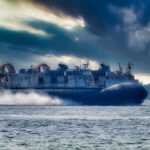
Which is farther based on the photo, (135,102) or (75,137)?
(135,102)

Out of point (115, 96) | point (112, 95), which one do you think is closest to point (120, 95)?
point (115, 96)

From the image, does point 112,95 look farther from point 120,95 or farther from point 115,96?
point 120,95

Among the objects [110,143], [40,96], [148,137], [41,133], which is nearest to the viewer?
[110,143]

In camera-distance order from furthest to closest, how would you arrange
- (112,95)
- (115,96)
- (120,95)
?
(120,95) → (115,96) → (112,95)

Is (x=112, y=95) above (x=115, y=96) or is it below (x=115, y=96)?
above

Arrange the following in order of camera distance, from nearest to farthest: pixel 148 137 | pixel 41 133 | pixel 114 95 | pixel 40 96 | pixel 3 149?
1. pixel 3 149
2. pixel 148 137
3. pixel 41 133
4. pixel 114 95
5. pixel 40 96

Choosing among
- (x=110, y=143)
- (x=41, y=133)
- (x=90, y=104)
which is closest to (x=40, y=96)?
(x=90, y=104)

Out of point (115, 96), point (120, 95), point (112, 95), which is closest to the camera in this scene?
point (112, 95)

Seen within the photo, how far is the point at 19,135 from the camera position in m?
58.4

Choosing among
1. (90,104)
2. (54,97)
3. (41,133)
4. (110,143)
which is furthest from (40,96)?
(110,143)

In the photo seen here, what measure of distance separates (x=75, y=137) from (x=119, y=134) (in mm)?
5684

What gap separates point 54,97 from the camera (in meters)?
191

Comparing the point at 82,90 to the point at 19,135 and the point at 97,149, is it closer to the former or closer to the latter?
the point at 19,135

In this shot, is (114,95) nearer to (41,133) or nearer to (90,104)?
(90,104)
